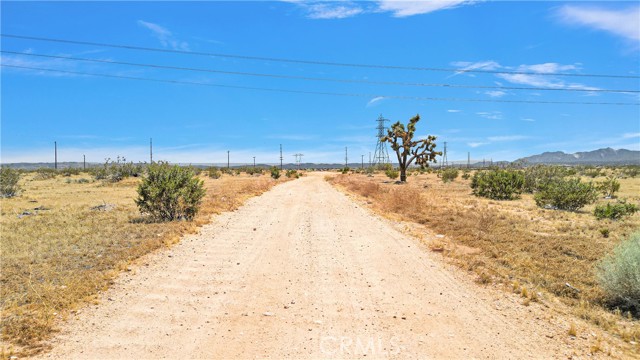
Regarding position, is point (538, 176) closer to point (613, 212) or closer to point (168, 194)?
point (613, 212)

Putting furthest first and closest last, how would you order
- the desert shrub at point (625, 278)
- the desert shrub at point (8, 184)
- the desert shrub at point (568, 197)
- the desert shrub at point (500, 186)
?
the desert shrub at point (8, 184), the desert shrub at point (500, 186), the desert shrub at point (568, 197), the desert shrub at point (625, 278)

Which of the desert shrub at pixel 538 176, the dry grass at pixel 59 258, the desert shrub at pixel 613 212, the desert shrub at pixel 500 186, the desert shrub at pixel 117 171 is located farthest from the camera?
the desert shrub at pixel 117 171

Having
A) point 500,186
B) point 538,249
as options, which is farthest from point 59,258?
point 500,186

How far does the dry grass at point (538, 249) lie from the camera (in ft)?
23.7

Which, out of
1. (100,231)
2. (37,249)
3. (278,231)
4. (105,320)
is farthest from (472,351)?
(100,231)

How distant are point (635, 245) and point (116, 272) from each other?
10.3m

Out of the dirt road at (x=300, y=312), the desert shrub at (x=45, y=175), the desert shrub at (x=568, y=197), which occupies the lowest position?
the dirt road at (x=300, y=312)

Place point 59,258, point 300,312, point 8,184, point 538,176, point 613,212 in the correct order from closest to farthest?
point 300,312 < point 59,258 < point 613,212 < point 8,184 < point 538,176

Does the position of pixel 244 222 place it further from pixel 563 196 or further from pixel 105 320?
pixel 563 196

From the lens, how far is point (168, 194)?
15500mm

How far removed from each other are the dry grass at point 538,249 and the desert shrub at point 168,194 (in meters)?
8.68

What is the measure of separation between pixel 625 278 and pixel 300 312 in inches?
226

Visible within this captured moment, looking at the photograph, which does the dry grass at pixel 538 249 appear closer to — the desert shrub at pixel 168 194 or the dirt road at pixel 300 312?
the dirt road at pixel 300 312

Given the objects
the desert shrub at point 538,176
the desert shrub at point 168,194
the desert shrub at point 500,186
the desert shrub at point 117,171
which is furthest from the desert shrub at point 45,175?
the desert shrub at point 538,176
